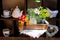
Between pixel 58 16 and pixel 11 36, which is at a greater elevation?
pixel 58 16

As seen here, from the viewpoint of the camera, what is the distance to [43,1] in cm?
224

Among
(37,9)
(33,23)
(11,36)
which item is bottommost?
(11,36)

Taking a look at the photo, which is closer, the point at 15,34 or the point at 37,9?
the point at 37,9

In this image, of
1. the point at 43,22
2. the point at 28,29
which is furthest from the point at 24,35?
the point at 43,22

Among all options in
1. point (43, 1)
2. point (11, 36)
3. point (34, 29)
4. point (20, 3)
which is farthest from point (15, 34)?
point (43, 1)

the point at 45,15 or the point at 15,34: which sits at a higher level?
the point at 45,15

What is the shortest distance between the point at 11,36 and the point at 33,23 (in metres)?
0.34

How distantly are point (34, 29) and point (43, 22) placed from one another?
0.15m

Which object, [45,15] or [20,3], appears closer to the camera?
[45,15]

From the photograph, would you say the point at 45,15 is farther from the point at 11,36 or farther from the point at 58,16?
the point at 11,36

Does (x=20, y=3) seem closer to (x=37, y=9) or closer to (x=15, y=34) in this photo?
(x=37, y=9)

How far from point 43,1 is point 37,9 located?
0.50 ft

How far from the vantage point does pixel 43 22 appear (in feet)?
7.34

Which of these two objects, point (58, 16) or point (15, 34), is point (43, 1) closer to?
point (58, 16)
